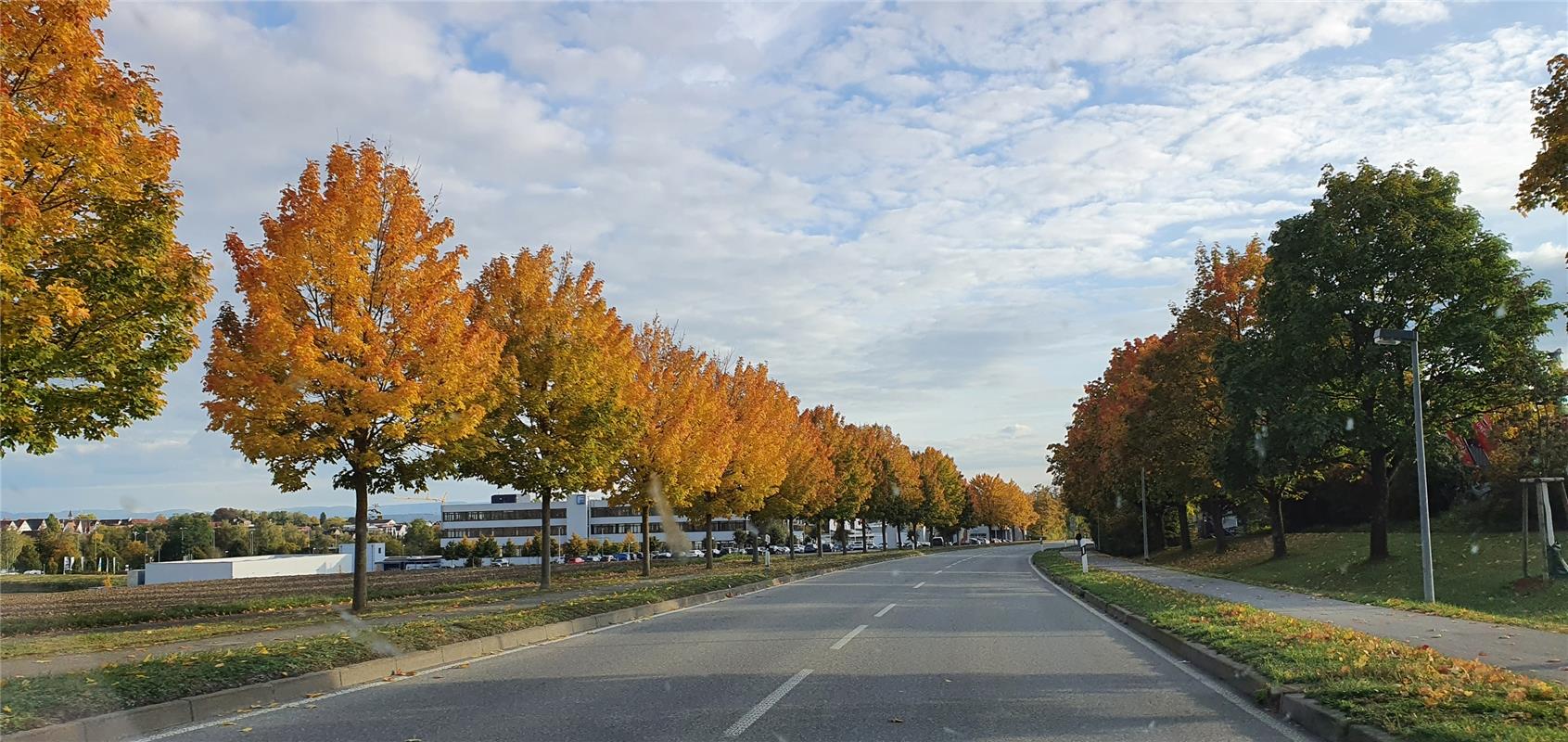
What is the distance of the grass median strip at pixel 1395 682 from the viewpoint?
21.8 feet

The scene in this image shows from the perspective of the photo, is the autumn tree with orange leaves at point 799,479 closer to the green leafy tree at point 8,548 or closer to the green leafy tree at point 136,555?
the green leafy tree at point 136,555

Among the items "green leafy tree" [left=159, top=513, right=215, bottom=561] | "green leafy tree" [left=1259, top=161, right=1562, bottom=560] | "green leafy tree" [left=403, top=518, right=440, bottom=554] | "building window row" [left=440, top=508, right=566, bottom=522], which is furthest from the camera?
"building window row" [left=440, top=508, right=566, bottom=522]

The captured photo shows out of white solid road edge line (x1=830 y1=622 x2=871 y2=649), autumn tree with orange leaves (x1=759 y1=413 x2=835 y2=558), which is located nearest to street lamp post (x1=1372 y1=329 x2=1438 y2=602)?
white solid road edge line (x1=830 y1=622 x2=871 y2=649)

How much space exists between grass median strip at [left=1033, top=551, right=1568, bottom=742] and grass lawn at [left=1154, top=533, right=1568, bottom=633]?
4662mm

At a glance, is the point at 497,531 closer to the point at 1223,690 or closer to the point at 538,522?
the point at 538,522

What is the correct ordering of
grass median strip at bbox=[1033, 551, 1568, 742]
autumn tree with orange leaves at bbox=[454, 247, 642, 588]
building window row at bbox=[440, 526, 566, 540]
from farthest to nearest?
building window row at bbox=[440, 526, 566, 540]
autumn tree with orange leaves at bbox=[454, 247, 642, 588]
grass median strip at bbox=[1033, 551, 1568, 742]

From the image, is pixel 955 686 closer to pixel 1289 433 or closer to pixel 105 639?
pixel 105 639

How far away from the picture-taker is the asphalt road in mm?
7527

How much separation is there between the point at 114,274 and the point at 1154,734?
13024 mm

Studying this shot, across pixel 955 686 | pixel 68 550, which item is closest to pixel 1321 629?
pixel 955 686

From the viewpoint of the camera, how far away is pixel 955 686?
9586mm

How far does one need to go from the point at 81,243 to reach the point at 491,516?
125953 mm

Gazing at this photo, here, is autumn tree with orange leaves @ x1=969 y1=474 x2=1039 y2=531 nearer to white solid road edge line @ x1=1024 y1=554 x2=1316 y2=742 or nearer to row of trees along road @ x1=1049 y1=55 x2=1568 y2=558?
row of trees along road @ x1=1049 y1=55 x2=1568 y2=558

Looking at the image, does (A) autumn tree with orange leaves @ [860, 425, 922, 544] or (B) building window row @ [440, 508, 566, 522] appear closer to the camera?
(A) autumn tree with orange leaves @ [860, 425, 922, 544]
